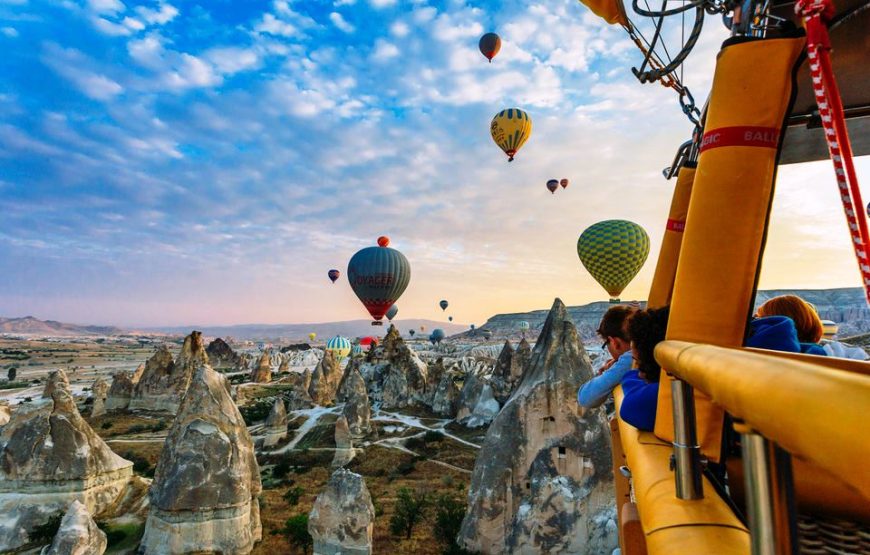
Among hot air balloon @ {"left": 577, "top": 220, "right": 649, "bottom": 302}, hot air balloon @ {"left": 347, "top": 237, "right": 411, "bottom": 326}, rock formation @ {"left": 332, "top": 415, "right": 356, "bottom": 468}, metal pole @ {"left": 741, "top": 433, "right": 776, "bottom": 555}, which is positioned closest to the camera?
metal pole @ {"left": 741, "top": 433, "right": 776, "bottom": 555}

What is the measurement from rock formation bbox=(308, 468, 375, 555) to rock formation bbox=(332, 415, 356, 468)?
12.5 meters

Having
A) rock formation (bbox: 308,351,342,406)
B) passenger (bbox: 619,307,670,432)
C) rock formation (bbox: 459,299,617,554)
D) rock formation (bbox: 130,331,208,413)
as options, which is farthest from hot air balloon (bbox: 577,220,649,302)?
rock formation (bbox: 130,331,208,413)

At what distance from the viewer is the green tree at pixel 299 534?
43.5ft

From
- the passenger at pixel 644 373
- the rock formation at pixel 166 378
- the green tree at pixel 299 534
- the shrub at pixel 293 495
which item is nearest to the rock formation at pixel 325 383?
the rock formation at pixel 166 378

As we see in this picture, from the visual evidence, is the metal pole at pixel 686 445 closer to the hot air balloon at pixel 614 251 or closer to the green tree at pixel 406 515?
the green tree at pixel 406 515

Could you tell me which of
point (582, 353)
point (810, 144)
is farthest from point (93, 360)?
point (810, 144)

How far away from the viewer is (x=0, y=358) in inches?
3597

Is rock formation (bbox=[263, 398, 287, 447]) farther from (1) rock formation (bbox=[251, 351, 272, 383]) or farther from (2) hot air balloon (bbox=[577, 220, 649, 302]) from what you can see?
(1) rock formation (bbox=[251, 351, 272, 383])

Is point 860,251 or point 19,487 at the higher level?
point 860,251

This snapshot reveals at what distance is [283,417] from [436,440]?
30.4ft

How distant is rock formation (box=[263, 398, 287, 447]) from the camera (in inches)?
1056

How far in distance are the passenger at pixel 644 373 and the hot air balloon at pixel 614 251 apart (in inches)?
758

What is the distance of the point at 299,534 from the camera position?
44.4ft

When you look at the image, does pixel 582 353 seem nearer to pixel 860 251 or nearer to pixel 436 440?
pixel 860 251
